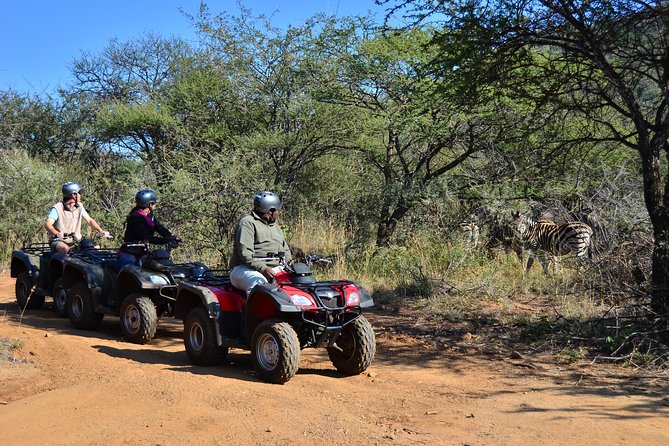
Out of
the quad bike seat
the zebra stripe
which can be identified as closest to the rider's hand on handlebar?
the quad bike seat

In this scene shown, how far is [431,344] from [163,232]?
4035 mm

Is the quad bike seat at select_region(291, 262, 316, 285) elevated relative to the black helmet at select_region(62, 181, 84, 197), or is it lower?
lower

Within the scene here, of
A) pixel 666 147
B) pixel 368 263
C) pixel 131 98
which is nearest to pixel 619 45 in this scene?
pixel 666 147

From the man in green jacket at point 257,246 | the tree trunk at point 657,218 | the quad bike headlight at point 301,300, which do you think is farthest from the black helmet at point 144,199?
the tree trunk at point 657,218

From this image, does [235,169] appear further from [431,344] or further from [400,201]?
[431,344]

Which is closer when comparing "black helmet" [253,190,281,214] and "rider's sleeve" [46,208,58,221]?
"black helmet" [253,190,281,214]

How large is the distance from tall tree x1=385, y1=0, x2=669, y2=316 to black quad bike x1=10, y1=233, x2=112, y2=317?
6018 millimetres

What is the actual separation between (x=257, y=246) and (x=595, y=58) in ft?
16.3

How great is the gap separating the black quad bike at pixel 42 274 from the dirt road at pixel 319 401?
237 cm

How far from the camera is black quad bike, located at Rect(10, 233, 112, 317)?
1084 centimetres

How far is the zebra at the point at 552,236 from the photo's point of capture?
14367 mm

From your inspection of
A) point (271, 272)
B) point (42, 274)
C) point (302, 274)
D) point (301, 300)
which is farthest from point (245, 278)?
point (42, 274)

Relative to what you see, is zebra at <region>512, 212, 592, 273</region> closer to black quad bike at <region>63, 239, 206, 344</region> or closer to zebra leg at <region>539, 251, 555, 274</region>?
zebra leg at <region>539, 251, 555, 274</region>

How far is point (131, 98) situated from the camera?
982 inches
